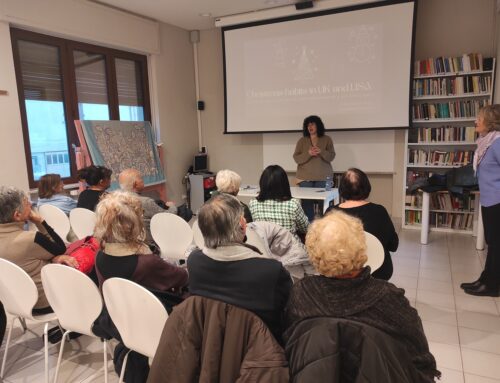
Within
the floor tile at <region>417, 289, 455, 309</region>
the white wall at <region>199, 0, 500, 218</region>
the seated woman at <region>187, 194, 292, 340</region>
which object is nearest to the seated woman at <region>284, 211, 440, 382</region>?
the seated woman at <region>187, 194, 292, 340</region>

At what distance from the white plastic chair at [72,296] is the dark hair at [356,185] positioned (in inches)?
62.3

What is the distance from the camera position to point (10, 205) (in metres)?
2.13

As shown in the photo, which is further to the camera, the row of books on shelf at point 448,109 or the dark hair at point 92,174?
the row of books on shelf at point 448,109

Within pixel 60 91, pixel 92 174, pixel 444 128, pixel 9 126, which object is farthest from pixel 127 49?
pixel 444 128

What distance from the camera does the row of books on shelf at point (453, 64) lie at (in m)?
4.56

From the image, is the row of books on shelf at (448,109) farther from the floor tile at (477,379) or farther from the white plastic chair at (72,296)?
the white plastic chair at (72,296)

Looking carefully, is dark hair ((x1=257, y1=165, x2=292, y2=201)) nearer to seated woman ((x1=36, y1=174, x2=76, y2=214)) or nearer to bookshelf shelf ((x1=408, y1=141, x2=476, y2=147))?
seated woman ((x1=36, y1=174, x2=76, y2=214))

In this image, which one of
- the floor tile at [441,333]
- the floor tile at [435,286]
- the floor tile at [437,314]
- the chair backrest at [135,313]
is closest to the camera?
the chair backrest at [135,313]

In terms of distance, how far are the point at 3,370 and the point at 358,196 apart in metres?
2.47

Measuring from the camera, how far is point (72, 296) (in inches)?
71.2

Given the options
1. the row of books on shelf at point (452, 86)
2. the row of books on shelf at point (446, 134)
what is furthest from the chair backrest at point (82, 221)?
the row of books on shelf at point (452, 86)

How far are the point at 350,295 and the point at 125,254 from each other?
1.10 metres

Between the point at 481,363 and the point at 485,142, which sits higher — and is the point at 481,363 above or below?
below

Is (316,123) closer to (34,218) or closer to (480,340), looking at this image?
(480,340)
